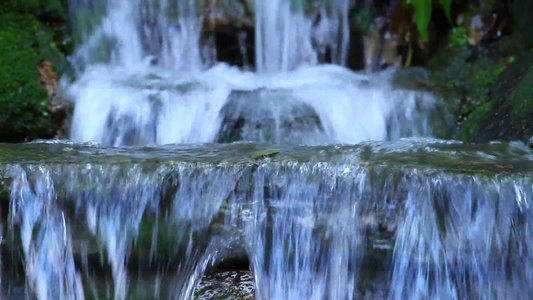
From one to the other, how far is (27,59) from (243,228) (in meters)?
3.35

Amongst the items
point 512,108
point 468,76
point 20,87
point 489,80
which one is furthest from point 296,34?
point 20,87

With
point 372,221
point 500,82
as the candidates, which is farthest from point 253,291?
point 500,82

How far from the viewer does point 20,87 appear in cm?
556

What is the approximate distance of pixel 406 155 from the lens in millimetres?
3686

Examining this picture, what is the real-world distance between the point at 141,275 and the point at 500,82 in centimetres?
363

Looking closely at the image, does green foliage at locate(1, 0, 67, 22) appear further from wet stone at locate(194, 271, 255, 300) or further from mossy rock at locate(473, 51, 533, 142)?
mossy rock at locate(473, 51, 533, 142)

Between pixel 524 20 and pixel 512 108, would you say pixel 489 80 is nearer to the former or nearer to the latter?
pixel 524 20

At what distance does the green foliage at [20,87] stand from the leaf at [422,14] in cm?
334

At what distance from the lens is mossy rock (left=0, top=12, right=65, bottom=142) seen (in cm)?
545

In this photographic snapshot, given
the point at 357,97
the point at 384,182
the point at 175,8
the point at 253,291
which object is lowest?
the point at 253,291

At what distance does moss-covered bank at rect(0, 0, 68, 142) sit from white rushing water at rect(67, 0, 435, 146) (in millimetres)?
245

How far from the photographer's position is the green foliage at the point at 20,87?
17.9ft

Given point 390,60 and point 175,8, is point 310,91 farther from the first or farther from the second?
point 175,8

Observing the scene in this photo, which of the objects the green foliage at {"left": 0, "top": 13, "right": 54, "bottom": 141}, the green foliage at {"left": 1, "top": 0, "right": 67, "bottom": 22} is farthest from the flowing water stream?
the green foliage at {"left": 1, "top": 0, "right": 67, "bottom": 22}
